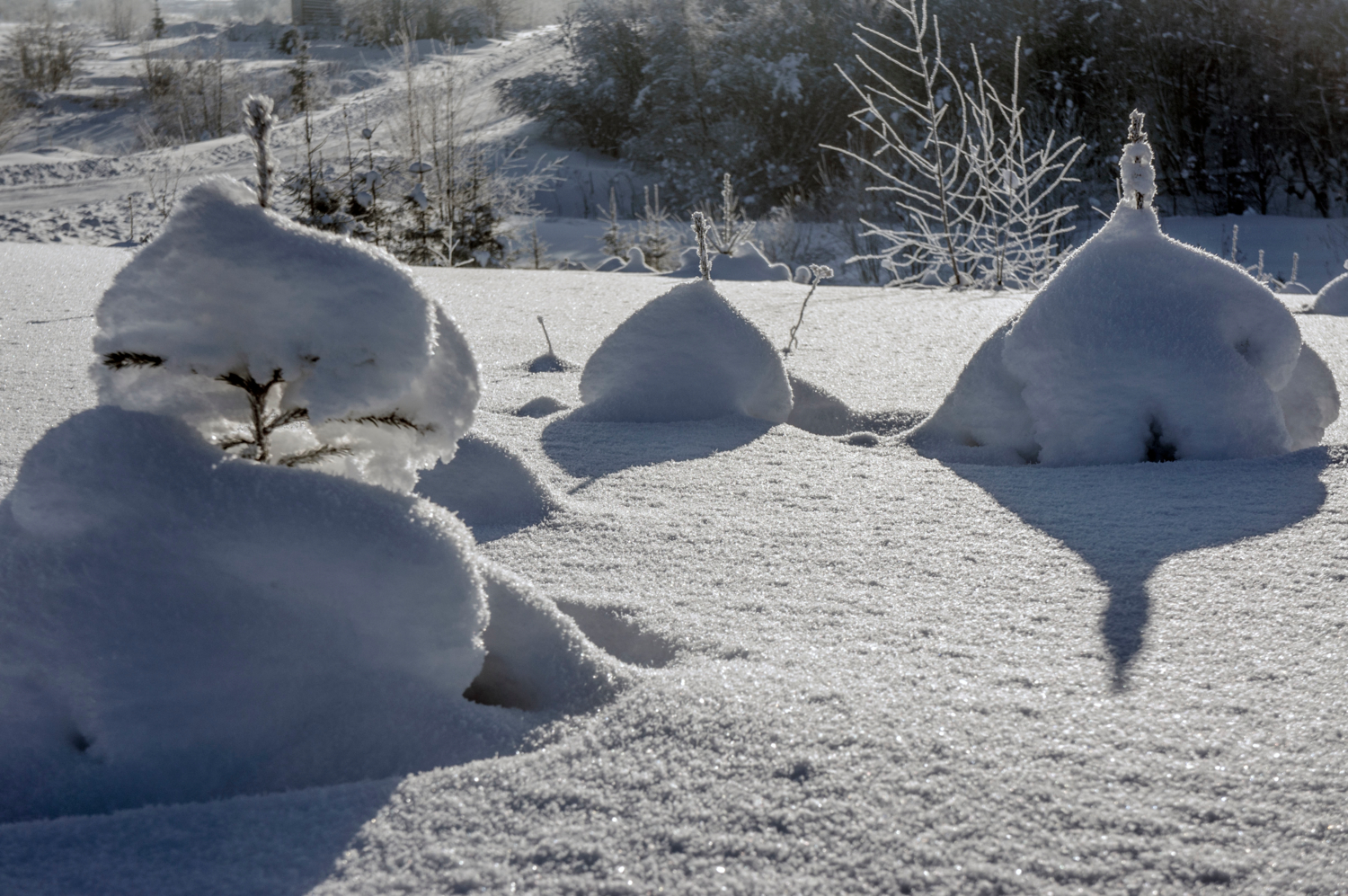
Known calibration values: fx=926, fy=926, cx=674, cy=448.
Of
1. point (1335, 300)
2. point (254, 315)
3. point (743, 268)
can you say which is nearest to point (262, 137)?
point (254, 315)

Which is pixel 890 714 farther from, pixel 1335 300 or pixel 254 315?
pixel 1335 300

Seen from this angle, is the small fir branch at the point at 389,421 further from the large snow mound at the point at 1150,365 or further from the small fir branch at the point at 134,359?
the large snow mound at the point at 1150,365

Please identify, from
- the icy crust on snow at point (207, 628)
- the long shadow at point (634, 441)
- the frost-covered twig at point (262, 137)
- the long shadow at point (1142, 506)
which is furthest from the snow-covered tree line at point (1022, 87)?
the icy crust on snow at point (207, 628)

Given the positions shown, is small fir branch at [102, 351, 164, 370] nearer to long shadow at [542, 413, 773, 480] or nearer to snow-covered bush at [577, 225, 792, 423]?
long shadow at [542, 413, 773, 480]

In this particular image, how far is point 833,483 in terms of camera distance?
2.13m

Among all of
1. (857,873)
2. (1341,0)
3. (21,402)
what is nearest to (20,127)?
(21,402)

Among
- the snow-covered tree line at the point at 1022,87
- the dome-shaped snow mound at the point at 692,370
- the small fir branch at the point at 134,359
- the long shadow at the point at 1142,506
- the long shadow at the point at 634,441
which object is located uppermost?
the snow-covered tree line at the point at 1022,87

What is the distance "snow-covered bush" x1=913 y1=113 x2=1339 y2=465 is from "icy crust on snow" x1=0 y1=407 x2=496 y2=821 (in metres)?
1.67

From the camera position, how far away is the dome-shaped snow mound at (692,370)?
2676 millimetres

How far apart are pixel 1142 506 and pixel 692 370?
126 centimetres

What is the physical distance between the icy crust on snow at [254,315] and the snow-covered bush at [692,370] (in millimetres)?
1607

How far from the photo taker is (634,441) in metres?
2.47

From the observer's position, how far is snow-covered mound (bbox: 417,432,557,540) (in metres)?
1.87

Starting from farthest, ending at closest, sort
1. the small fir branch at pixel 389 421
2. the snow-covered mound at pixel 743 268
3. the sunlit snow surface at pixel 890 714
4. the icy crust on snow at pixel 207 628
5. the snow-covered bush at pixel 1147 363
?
the snow-covered mound at pixel 743 268
the snow-covered bush at pixel 1147 363
the small fir branch at pixel 389 421
the icy crust on snow at pixel 207 628
the sunlit snow surface at pixel 890 714
